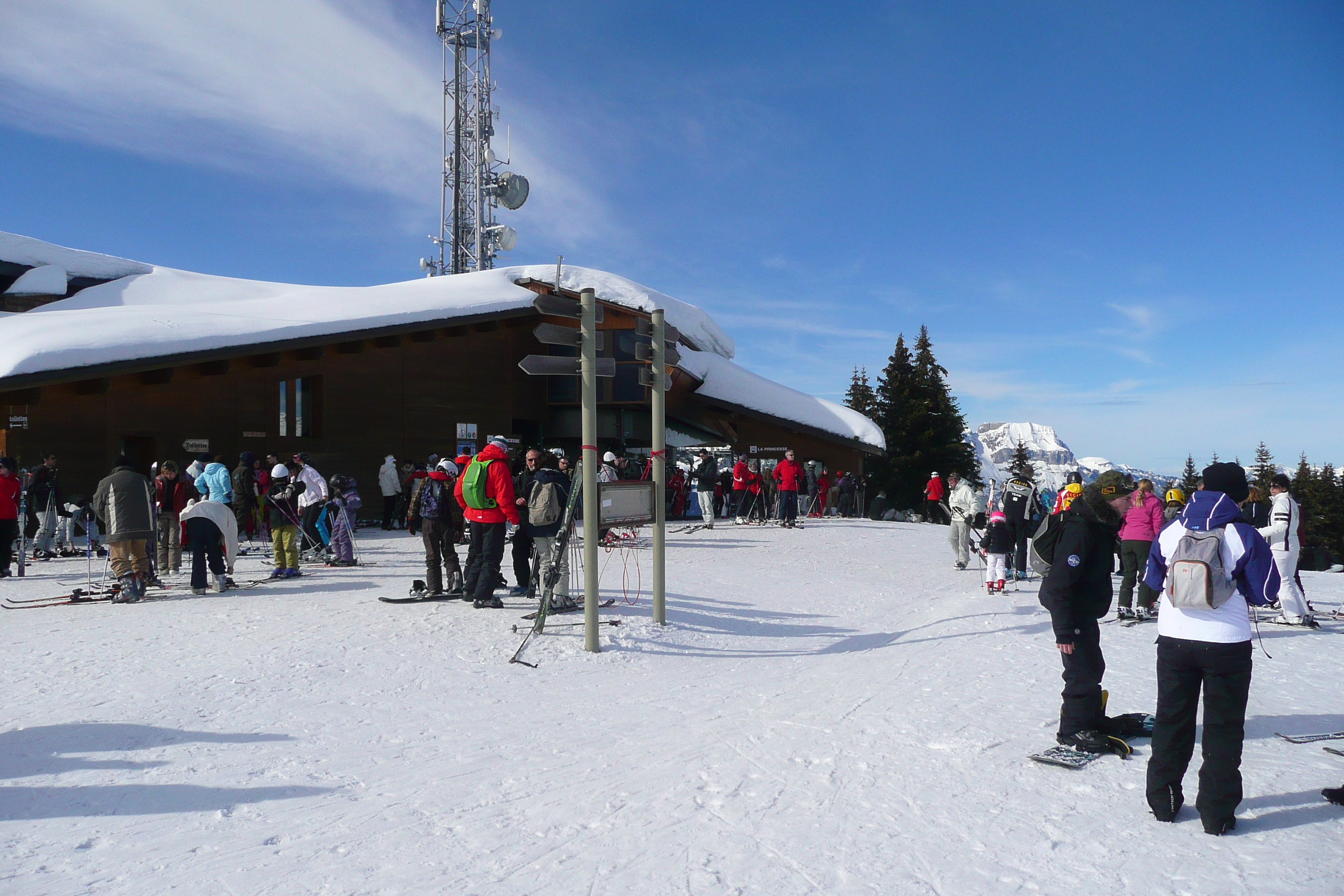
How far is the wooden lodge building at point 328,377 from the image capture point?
1492 cm

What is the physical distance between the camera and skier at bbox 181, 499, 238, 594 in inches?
366

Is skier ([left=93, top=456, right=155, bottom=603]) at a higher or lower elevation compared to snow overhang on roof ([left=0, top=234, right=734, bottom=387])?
lower

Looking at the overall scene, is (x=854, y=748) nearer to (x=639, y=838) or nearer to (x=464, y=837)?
(x=639, y=838)

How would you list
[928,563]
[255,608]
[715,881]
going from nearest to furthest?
[715,881], [255,608], [928,563]

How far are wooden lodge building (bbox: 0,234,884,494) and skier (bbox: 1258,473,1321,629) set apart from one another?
7.27 meters

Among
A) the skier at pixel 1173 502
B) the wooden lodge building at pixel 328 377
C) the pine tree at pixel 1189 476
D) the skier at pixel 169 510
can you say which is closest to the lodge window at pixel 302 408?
the wooden lodge building at pixel 328 377

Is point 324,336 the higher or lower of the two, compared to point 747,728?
higher

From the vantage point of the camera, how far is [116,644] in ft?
22.1

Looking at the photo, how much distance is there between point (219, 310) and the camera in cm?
1883

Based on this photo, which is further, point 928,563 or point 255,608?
point 928,563

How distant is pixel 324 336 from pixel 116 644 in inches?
446

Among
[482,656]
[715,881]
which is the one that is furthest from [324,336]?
[715,881]

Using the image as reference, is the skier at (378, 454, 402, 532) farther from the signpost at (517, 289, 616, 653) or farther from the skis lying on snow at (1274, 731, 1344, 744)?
the skis lying on snow at (1274, 731, 1344, 744)

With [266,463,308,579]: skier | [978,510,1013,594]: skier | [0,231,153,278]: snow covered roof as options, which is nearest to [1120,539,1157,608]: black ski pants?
[978,510,1013,594]: skier
